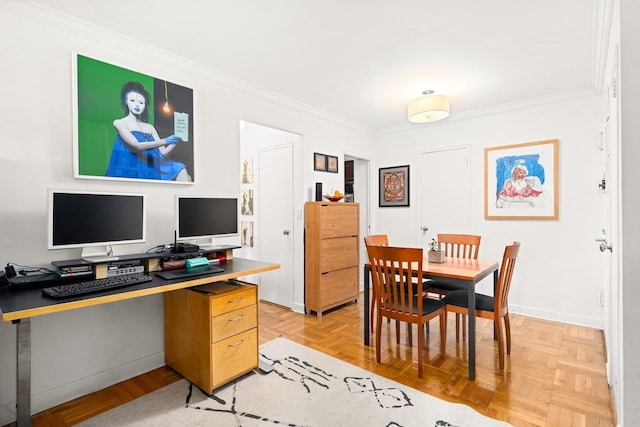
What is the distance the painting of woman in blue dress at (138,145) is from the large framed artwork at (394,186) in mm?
3127

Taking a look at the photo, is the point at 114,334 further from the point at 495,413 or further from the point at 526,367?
the point at 526,367

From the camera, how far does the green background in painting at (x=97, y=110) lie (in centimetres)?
212

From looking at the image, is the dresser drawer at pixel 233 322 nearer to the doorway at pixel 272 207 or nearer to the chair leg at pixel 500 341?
the doorway at pixel 272 207

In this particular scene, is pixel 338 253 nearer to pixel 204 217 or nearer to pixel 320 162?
pixel 320 162

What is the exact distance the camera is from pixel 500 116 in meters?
3.82

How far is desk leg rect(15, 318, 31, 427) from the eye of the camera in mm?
1559

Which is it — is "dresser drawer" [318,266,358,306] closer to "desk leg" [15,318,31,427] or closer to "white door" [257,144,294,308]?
"white door" [257,144,294,308]

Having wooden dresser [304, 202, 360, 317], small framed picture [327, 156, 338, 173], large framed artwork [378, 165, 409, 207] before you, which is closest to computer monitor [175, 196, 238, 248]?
wooden dresser [304, 202, 360, 317]

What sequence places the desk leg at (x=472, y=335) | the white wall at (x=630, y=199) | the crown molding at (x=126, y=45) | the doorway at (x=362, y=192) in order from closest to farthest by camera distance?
the white wall at (x=630, y=199) < the crown molding at (x=126, y=45) < the desk leg at (x=472, y=335) < the doorway at (x=362, y=192)

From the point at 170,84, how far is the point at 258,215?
208cm

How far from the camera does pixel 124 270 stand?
82.0 inches

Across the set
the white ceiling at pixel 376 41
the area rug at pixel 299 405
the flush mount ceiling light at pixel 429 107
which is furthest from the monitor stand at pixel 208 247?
the flush mount ceiling light at pixel 429 107

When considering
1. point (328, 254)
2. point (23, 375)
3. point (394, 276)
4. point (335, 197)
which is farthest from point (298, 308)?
point (23, 375)

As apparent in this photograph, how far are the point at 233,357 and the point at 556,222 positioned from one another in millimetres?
3537
